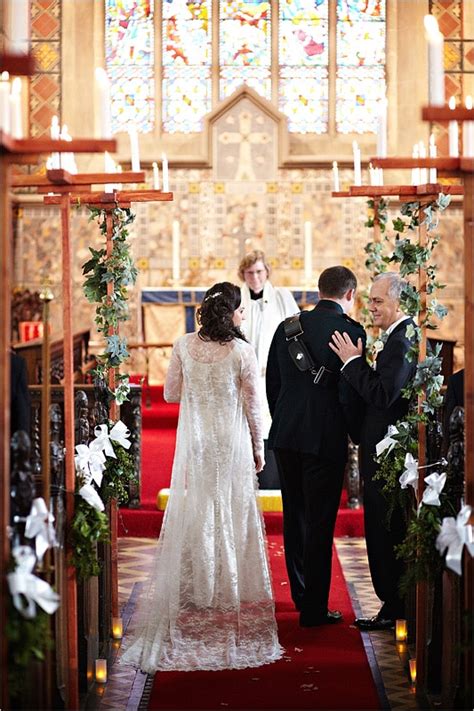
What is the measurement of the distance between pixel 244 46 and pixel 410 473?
1133cm

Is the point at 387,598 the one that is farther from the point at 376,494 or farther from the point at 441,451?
the point at 441,451

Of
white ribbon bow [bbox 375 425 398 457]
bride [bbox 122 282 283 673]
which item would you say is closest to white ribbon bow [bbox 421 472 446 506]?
white ribbon bow [bbox 375 425 398 457]

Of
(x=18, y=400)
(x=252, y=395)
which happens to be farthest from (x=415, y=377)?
(x=18, y=400)

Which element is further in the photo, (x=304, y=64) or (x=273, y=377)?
(x=304, y=64)

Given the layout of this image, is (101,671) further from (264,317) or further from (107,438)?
(264,317)

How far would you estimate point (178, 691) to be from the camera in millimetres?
4672

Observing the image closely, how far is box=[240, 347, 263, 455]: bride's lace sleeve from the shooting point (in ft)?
18.0

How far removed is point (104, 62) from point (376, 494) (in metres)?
10.8

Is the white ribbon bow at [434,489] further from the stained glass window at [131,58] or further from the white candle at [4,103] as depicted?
the stained glass window at [131,58]

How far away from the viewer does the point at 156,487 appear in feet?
29.2

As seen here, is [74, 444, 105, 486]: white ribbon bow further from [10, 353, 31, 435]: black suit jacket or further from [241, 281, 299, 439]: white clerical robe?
[241, 281, 299, 439]: white clerical robe

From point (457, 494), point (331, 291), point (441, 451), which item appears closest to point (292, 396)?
point (331, 291)

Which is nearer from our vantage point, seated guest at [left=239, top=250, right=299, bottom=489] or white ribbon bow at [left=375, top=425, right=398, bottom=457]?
white ribbon bow at [left=375, top=425, right=398, bottom=457]

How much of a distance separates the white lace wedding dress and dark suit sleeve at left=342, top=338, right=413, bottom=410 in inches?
20.1
